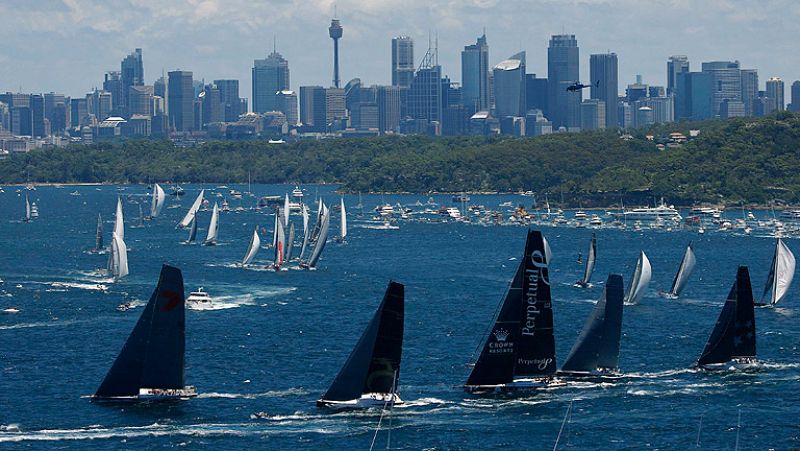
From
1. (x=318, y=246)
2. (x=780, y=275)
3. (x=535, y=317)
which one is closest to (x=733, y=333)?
(x=535, y=317)

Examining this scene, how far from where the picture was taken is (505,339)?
2753 inches

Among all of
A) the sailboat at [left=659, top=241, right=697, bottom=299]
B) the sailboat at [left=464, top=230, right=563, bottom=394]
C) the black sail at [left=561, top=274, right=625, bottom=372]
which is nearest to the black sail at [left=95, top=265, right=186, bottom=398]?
the sailboat at [left=464, top=230, right=563, bottom=394]

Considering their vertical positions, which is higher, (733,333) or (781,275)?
(781,275)

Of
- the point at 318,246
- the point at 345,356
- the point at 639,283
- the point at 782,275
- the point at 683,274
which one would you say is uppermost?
the point at 318,246

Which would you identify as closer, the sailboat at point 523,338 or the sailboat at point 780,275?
the sailboat at point 523,338

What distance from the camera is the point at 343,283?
125000 millimetres

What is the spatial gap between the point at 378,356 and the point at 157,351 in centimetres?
915

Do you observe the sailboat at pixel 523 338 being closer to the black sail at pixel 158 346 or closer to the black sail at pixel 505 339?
the black sail at pixel 505 339

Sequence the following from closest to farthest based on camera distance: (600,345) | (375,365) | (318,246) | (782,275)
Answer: (375,365)
(600,345)
(782,275)
(318,246)

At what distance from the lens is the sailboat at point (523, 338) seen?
229 feet

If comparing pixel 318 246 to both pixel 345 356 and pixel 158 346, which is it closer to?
pixel 345 356

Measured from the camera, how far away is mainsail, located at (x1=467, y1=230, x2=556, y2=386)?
229 feet

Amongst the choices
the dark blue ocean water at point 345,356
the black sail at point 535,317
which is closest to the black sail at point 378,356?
the dark blue ocean water at point 345,356

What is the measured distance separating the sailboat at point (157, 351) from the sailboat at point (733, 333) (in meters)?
25.3
